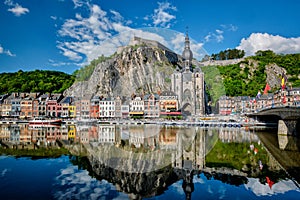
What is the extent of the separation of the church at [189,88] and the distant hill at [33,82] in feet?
118

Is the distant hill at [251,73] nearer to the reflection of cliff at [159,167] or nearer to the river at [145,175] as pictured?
the reflection of cliff at [159,167]

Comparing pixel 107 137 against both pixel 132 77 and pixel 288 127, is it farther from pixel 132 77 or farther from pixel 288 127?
pixel 132 77

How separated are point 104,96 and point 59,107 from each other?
39.7 feet

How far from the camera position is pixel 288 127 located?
30.6 metres

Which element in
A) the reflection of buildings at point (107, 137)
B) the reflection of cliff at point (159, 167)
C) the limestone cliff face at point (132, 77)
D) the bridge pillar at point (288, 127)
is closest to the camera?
the reflection of cliff at point (159, 167)

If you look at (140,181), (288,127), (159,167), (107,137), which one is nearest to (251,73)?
(288,127)

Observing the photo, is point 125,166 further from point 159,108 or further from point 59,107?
point 59,107

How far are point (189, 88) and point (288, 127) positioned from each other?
34.0m

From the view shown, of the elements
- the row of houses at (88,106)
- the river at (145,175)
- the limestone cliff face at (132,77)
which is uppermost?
the limestone cliff face at (132,77)

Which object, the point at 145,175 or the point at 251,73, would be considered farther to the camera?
the point at 251,73

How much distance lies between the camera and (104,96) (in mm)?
64562

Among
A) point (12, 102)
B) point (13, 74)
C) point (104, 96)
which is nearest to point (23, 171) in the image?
point (104, 96)

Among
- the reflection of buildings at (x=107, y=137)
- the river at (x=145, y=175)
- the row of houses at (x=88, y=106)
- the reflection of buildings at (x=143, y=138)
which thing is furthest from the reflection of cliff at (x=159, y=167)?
the row of houses at (x=88, y=106)

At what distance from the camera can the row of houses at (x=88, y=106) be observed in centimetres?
5872
